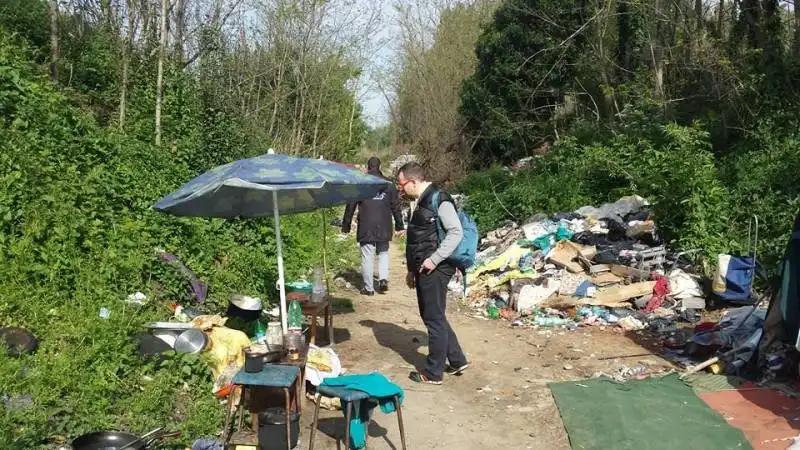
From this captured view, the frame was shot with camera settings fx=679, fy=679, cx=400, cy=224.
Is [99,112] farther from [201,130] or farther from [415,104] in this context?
[415,104]

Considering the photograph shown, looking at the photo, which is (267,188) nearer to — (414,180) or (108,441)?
(414,180)

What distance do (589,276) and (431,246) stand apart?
4689 mm

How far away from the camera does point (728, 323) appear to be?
7250 mm

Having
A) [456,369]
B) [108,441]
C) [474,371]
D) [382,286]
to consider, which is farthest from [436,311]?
[382,286]

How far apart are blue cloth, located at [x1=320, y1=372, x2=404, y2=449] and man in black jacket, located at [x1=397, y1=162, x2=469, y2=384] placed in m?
1.39

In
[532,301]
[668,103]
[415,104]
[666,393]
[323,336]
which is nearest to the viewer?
[666,393]

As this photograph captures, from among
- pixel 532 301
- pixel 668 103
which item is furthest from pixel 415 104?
pixel 532 301

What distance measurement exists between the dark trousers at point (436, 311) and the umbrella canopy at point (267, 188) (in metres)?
1.01

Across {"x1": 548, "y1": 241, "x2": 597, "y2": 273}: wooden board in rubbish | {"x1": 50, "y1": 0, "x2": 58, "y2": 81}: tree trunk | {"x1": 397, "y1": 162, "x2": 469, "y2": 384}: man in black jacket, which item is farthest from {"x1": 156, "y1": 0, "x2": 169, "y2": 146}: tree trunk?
{"x1": 548, "y1": 241, "x2": 597, "y2": 273}: wooden board in rubbish

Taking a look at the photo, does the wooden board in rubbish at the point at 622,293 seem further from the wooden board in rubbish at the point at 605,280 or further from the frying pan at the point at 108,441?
the frying pan at the point at 108,441

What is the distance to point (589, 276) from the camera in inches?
396

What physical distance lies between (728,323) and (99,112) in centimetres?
1018

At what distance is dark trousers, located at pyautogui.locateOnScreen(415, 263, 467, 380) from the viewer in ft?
20.1

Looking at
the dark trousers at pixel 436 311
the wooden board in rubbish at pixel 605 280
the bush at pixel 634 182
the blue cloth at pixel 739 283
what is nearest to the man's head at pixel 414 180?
the dark trousers at pixel 436 311
